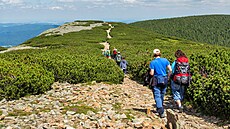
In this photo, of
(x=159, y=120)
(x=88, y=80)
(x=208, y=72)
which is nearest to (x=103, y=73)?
(x=88, y=80)

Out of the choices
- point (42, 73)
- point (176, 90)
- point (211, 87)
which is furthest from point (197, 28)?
point (176, 90)

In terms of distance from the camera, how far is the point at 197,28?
181 metres

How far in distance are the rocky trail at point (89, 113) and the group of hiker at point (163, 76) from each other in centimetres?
64

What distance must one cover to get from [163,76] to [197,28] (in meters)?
180

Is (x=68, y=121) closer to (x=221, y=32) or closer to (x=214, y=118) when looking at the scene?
(x=214, y=118)

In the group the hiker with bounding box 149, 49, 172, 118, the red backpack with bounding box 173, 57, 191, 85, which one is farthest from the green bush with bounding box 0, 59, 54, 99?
the red backpack with bounding box 173, 57, 191, 85

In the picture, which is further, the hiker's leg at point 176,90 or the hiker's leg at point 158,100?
the hiker's leg at point 176,90

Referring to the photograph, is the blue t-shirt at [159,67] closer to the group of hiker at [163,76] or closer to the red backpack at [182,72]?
the group of hiker at [163,76]

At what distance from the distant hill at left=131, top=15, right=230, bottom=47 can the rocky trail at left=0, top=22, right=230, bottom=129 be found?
517ft

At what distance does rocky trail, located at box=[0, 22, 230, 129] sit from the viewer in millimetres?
8330

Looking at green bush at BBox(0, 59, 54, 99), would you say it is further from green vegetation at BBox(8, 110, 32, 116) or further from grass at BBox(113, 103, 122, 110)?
grass at BBox(113, 103, 122, 110)

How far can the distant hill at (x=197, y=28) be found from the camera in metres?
168

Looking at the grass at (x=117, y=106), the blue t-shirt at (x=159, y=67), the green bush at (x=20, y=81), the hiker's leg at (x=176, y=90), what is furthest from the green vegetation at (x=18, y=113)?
the hiker's leg at (x=176, y=90)

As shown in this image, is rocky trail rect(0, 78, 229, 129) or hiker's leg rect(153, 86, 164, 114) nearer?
rocky trail rect(0, 78, 229, 129)
